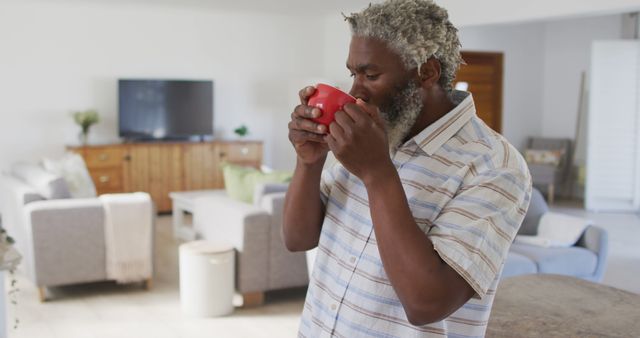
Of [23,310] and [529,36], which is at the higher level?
[529,36]

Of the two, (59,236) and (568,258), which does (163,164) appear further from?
(568,258)

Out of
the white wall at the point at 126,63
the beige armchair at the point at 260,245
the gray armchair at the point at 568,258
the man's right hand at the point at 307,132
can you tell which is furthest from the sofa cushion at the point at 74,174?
the man's right hand at the point at 307,132

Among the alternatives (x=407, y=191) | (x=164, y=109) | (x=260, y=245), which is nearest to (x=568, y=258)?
(x=260, y=245)

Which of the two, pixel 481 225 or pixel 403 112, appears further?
pixel 403 112

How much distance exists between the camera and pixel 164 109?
310 inches

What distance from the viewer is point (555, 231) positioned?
14.8 ft

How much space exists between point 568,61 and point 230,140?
4425 millimetres

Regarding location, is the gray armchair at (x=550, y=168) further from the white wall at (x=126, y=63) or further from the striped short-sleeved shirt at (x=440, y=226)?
the striped short-sleeved shirt at (x=440, y=226)

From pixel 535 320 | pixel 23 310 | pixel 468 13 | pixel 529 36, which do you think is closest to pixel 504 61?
pixel 529 36

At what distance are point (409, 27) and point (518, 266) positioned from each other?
3113 millimetres

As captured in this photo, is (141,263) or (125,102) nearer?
(141,263)

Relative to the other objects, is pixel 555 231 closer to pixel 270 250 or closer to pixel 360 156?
pixel 270 250

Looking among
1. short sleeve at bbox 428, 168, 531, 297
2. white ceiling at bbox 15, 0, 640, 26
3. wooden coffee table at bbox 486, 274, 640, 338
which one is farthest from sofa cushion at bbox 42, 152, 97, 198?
short sleeve at bbox 428, 168, 531, 297

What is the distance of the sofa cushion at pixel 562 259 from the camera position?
407 centimetres
